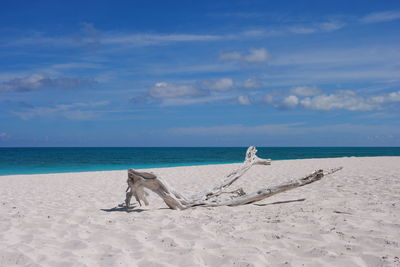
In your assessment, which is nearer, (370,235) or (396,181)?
(370,235)

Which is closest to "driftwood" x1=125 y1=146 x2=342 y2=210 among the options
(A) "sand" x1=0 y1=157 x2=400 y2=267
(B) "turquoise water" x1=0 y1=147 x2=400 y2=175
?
(A) "sand" x1=0 y1=157 x2=400 y2=267

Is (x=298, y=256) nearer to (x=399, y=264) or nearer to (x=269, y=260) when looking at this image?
(x=269, y=260)

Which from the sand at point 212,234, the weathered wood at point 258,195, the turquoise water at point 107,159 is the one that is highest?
the weathered wood at point 258,195

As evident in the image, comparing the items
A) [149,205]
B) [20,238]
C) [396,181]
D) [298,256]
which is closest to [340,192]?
[396,181]

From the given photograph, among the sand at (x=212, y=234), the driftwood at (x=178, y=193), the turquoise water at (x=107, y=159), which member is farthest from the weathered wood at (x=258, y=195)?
the turquoise water at (x=107, y=159)

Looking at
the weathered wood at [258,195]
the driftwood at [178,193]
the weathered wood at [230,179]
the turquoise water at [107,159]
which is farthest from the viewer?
the turquoise water at [107,159]

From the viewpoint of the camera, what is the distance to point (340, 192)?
8.46 m

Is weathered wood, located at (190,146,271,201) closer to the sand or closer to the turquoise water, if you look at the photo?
the sand

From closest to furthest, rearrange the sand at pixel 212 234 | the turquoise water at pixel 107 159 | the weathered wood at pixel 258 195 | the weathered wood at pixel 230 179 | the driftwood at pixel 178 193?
the sand at pixel 212 234, the driftwood at pixel 178 193, the weathered wood at pixel 258 195, the weathered wood at pixel 230 179, the turquoise water at pixel 107 159

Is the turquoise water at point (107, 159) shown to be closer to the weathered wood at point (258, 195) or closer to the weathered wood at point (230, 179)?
the weathered wood at point (230, 179)

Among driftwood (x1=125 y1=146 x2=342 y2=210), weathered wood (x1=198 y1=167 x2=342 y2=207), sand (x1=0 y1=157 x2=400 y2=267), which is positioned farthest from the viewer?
weathered wood (x1=198 y1=167 x2=342 y2=207)

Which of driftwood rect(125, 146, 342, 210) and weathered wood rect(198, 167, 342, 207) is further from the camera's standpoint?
weathered wood rect(198, 167, 342, 207)

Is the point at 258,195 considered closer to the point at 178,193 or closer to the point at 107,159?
the point at 178,193

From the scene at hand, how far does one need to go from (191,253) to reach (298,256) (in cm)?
118
